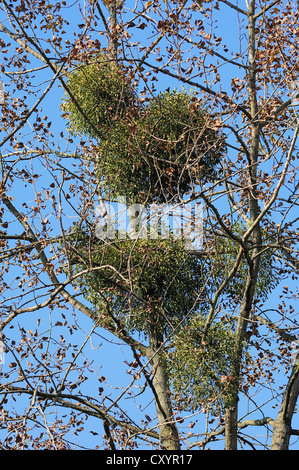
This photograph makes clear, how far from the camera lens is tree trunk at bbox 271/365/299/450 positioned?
705cm

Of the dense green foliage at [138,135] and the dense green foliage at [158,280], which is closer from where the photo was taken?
the dense green foliage at [138,135]

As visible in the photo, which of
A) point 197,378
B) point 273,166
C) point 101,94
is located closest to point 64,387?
point 197,378

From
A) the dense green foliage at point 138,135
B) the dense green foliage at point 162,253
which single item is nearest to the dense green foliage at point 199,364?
the dense green foliage at point 162,253

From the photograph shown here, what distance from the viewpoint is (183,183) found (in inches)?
311

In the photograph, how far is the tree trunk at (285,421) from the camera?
7051 millimetres

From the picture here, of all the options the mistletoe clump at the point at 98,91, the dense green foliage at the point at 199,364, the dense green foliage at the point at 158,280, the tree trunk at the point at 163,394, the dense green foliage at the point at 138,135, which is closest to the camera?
the dense green foliage at the point at 199,364

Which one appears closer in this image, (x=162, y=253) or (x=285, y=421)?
(x=285, y=421)

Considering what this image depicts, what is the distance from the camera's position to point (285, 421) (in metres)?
7.12

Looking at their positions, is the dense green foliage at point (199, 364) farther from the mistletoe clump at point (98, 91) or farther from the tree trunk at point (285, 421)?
the mistletoe clump at point (98, 91)

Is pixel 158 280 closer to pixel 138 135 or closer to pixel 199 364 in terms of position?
pixel 199 364

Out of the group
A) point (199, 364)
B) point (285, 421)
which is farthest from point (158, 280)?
point (285, 421)

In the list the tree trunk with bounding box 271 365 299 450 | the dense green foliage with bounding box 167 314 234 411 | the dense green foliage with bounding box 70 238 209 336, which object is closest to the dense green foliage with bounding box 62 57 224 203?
the dense green foliage with bounding box 70 238 209 336
